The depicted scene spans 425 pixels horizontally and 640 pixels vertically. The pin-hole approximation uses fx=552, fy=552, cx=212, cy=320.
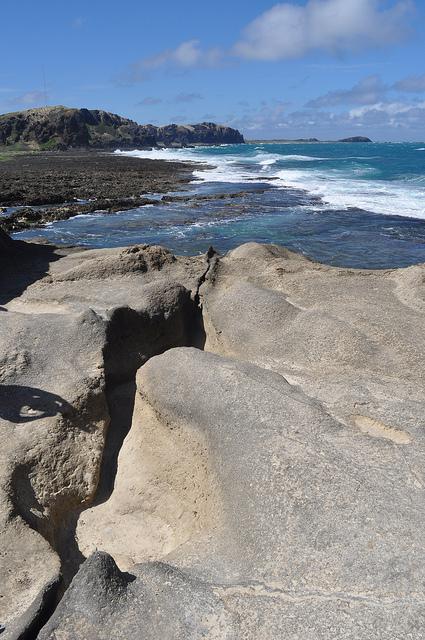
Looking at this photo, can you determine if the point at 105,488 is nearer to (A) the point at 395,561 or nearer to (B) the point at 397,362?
(A) the point at 395,561

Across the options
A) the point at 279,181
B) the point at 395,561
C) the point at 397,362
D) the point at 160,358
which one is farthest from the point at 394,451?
the point at 279,181

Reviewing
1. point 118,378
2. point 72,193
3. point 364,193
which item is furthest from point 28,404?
point 364,193

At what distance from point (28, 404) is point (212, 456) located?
245 centimetres

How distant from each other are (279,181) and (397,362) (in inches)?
1796

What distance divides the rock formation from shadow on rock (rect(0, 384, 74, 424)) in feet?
0.07

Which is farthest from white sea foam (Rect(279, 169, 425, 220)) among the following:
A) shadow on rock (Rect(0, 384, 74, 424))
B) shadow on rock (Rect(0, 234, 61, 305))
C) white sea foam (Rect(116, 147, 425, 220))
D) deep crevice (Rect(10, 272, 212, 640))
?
shadow on rock (Rect(0, 384, 74, 424))

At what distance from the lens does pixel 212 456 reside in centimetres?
572

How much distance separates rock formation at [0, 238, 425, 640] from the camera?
158 inches

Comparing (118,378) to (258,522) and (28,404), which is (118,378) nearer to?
(28,404)

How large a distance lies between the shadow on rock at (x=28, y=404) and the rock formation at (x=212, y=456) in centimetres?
2

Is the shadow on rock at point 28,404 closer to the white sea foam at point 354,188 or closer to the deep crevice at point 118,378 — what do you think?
the deep crevice at point 118,378

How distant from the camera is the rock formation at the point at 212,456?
13.2ft

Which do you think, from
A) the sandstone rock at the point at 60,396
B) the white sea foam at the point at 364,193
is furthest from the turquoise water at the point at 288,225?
the sandstone rock at the point at 60,396

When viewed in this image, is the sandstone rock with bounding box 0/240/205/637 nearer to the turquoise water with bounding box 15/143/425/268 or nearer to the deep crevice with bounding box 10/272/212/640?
the deep crevice with bounding box 10/272/212/640
